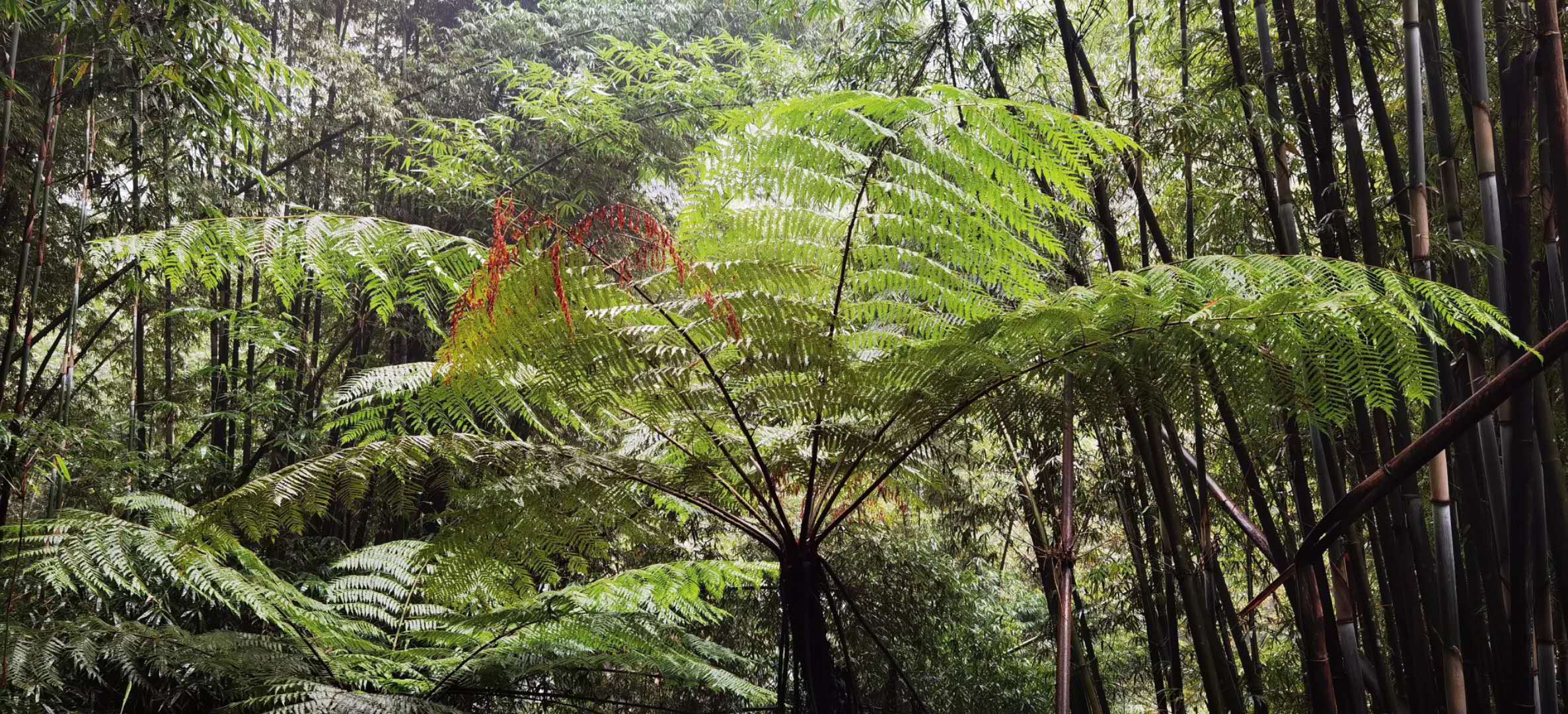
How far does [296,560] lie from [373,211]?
92.1 inches

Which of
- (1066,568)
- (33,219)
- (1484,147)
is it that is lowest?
(1066,568)

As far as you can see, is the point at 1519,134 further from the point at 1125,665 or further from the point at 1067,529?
the point at 1125,665

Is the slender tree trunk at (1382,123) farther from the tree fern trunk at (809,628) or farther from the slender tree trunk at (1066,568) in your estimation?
the tree fern trunk at (809,628)

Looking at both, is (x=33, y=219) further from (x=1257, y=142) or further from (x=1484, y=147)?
(x=1484, y=147)

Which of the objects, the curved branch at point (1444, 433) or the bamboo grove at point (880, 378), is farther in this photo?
the bamboo grove at point (880, 378)

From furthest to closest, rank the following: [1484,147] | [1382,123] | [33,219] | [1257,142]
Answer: [33,219] → [1257,142] → [1382,123] → [1484,147]

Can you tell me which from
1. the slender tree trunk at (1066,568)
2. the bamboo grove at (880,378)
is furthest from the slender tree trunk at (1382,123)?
the slender tree trunk at (1066,568)

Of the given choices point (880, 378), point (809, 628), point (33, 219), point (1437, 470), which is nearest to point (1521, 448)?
point (1437, 470)

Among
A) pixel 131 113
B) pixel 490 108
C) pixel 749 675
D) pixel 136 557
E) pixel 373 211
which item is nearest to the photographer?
pixel 136 557

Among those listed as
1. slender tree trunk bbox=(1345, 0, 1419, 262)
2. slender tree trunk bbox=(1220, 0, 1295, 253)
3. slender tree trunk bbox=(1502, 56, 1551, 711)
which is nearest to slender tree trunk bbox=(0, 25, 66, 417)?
slender tree trunk bbox=(1220, 0, 1295, 253)

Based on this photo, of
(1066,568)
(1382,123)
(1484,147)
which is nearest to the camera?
(1066,568)

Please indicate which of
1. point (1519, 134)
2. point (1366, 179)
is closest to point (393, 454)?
point (1366, 179)

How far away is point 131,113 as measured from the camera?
2.99 m

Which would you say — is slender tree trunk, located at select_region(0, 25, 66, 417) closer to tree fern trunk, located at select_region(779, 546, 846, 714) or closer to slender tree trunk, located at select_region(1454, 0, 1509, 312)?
tree fern trunk, located at select_region(779, 546, 846, 714)
